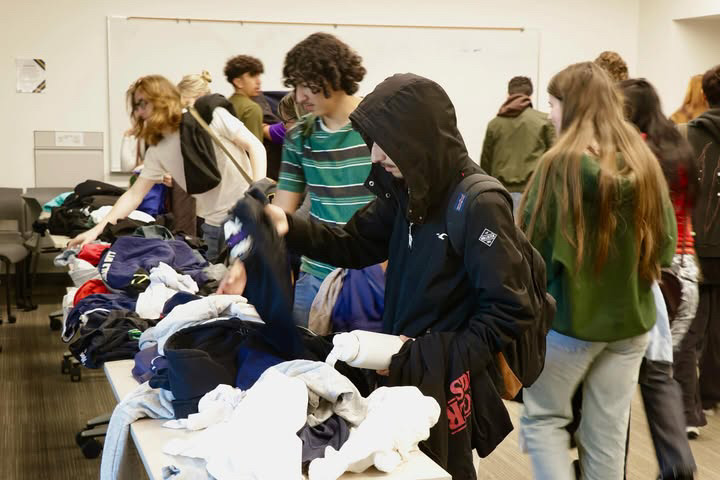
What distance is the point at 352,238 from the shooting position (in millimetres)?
2113

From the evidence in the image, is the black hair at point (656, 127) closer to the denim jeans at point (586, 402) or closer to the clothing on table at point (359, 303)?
the denim jeans at point (586, 402)

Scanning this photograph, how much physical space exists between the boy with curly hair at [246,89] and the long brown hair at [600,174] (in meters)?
2.98

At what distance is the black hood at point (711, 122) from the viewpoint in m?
3.56

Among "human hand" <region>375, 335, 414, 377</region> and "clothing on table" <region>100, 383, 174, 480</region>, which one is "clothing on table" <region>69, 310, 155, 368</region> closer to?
"clothing on table" <region>100, 383, 174, 480</region>

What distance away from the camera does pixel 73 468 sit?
12.0 feet

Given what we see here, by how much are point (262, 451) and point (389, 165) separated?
0.69m

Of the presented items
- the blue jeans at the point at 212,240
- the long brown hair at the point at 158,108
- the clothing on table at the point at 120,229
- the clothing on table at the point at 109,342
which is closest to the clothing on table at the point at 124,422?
the clothing on table at the point at 109,342

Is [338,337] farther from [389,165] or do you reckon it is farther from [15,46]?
[15,46]

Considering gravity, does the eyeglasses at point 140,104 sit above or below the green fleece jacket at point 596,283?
above

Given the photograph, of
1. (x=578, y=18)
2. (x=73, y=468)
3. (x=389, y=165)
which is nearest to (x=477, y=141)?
(x=578, y=18)

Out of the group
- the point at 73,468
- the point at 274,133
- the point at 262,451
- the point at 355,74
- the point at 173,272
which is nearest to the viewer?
the point at 262,451

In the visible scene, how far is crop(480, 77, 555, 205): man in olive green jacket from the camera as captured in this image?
615cm

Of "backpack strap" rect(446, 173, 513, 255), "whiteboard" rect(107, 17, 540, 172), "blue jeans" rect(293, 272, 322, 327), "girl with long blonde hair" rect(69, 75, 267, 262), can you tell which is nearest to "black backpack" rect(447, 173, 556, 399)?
"backpack strap" rect(446, 173, 513, 255)

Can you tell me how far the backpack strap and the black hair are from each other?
1.41 metres
